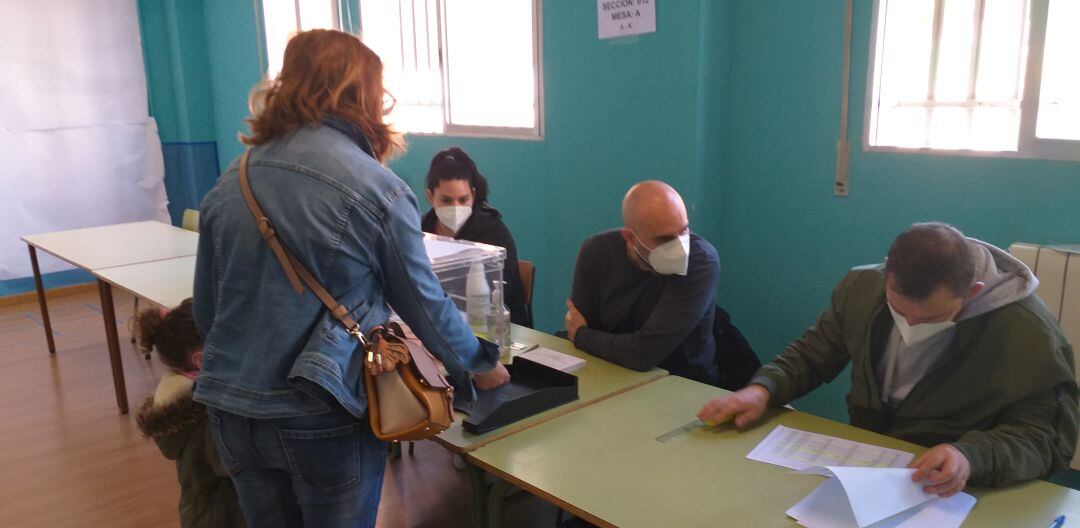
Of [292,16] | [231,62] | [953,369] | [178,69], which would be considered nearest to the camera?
[953,369]

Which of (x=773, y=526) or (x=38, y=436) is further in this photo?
(x=38, y=436)

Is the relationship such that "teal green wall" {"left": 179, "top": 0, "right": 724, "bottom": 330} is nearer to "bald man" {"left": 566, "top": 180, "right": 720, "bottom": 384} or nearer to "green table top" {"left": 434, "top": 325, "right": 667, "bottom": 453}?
"bald man" {"left": 566, "top": 180, "right": 720, "bottom": 384}

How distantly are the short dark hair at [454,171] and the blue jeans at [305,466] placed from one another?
158cm

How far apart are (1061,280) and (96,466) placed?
353cm

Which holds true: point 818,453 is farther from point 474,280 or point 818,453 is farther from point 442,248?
point 442,248

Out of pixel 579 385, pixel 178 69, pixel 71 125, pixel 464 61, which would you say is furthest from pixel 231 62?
pixel 579 385

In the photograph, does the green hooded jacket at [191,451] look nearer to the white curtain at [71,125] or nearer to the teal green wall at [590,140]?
the teal green wall at [590,140]

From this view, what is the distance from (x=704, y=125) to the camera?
122 inches

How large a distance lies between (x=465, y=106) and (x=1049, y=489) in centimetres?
360

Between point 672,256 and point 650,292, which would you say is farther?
point 650,292

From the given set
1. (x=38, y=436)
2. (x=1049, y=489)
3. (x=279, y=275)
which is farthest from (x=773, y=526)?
(x=38, y=436)

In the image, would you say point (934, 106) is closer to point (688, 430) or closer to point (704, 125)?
point (704, 125)

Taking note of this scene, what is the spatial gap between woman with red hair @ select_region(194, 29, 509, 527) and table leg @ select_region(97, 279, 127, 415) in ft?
8.04

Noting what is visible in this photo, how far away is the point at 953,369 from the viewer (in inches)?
65.7
